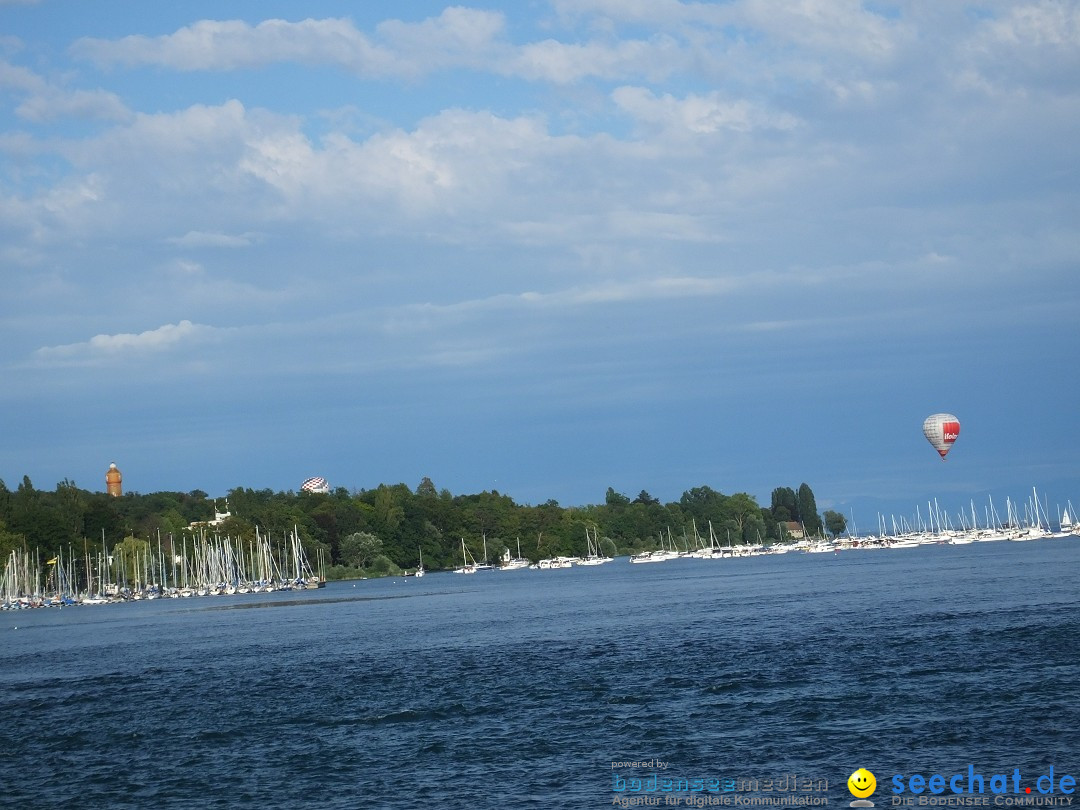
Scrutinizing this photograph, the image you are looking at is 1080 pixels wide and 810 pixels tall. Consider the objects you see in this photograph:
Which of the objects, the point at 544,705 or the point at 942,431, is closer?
the point at 544,705

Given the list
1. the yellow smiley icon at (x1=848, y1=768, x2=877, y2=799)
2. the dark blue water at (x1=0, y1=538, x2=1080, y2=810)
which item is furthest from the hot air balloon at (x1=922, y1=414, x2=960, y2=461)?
the yellow smiley icon at (x1=848, y1=768, x2=877, y2=799)

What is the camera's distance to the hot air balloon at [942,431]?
6599 inches

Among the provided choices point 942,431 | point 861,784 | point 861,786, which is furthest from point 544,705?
point 942,431

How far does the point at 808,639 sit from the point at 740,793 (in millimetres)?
A: 31389

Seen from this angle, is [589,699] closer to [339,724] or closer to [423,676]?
[339,724]

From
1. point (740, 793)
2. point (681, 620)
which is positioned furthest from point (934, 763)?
point (681, 620)

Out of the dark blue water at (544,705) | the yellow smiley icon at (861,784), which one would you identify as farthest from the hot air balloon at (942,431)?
the yellow smiley icon at (861,784)

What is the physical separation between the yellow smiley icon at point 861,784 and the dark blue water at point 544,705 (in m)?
0.29

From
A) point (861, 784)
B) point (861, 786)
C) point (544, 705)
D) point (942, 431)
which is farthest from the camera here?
point (942, 431)

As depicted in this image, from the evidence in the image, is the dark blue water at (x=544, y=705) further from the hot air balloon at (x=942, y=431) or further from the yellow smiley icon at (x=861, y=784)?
the hot air balloon at (x=942, y=431)

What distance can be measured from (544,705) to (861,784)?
53.6 ft

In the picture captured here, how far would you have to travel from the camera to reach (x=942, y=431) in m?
169

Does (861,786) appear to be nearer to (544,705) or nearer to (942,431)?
(544,705)

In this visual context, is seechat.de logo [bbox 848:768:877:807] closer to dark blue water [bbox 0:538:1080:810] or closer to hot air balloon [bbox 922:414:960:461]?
dark blue water [bbox 0:538:1080:810]
